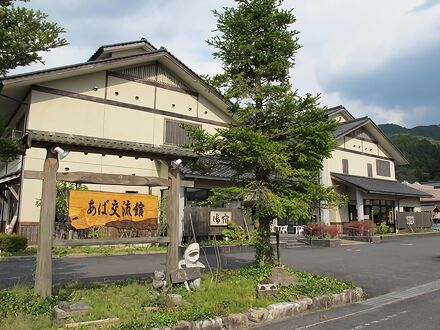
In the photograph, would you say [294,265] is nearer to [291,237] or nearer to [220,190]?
[220,190]

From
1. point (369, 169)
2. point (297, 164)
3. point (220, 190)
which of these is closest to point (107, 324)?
point (220, 190)

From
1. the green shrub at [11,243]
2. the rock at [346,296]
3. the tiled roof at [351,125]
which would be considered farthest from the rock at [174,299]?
the tiled roof at [351,125]

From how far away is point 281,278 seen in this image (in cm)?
811

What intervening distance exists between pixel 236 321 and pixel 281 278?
7.31ft

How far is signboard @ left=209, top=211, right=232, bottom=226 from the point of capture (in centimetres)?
1838

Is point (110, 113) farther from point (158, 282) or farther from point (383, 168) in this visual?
point (383, 168)

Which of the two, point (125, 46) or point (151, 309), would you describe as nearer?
point (151, 309)

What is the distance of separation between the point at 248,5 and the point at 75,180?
5.85 meters

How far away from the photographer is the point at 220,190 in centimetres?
859

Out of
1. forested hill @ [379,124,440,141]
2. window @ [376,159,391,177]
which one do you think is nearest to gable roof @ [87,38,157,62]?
window @ [376,159,391,177]

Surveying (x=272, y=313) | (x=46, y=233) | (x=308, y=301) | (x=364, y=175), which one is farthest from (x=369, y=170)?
(x=46, y=233)

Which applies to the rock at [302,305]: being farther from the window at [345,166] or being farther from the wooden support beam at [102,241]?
the window at [345,166]

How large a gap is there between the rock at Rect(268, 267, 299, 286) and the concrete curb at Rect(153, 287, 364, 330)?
72 centimetres

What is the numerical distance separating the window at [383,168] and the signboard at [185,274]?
28.7 metres
